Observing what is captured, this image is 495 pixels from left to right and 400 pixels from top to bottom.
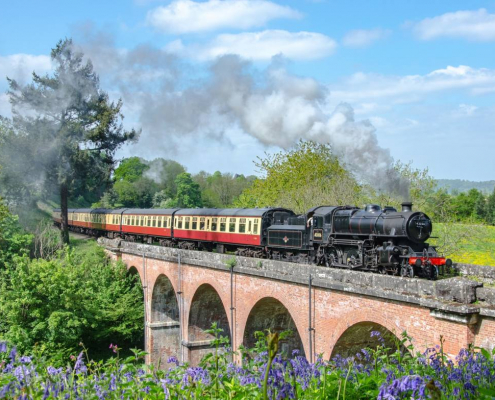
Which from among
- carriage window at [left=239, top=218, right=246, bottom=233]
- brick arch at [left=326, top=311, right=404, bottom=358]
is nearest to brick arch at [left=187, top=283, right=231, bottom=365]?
carriage window at [left=239, top=218, right=246, bottom=233]

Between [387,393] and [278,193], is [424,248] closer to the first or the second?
[387,393]

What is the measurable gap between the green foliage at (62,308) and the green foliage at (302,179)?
1207 cm

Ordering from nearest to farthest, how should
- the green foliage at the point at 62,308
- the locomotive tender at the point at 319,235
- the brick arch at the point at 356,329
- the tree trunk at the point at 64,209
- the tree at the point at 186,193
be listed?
1. the brick arch at the point at 356,329
2. the locomotive tender at the point at 319,235
3. the green foliage at the point at 62,308
4. the tree trunk at the point at 64,209
5. the tree at the point at 186,193

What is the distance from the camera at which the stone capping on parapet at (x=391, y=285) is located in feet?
33.5

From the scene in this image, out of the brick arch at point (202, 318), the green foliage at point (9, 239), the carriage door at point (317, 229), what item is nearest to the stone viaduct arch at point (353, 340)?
the carriage door at point (317, 229)

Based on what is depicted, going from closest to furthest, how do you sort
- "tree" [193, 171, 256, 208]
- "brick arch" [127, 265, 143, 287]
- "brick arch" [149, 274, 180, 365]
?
"brick arch" [149, 274, 180, 365]
"brick arch" [127, 265, 143, 287]
"tree" [193, 171, 256, 208]

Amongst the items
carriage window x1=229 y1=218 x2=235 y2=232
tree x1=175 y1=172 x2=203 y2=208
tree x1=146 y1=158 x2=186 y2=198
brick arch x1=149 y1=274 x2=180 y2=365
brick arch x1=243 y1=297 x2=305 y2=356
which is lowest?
brick arch x1=149 y1=274 x2=180 y2=365

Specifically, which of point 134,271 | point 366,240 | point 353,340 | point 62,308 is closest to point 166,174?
point 134,271

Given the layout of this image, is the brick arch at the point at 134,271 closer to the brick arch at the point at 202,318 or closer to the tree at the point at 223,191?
the brick arch at the point at 202,318

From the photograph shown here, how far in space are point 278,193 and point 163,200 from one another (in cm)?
3436

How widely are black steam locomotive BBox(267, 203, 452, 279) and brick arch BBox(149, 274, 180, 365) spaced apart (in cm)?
927

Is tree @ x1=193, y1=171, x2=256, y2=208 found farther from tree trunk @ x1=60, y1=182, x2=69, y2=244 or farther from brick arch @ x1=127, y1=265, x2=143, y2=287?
brick arch @ x1=127, y1=265, x2=143, y2=287

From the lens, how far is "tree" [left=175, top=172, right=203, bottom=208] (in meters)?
70.1

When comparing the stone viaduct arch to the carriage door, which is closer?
the stone viaduct arch
